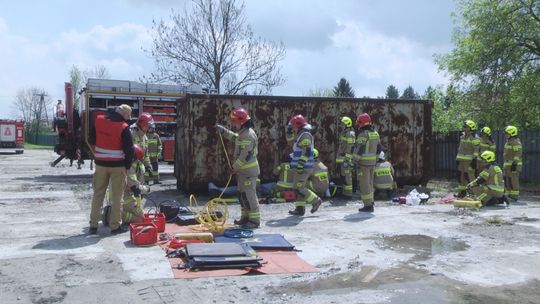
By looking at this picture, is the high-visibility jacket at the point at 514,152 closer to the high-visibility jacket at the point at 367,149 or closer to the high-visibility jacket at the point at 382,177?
the high-visibility jacket at the point at 382,177

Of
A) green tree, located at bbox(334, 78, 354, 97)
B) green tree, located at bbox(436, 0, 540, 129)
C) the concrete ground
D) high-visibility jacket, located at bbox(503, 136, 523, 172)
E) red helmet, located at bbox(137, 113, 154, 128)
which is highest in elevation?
green tree, located at bbox(334, 78, 354, 97)

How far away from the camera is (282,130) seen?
13.4 m

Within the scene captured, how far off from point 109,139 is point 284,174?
5.26 metres

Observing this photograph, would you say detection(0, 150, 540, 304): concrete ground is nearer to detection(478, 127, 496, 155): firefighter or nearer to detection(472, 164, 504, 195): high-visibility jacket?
detection(472, 164, 504, 195): high-visibility jacket

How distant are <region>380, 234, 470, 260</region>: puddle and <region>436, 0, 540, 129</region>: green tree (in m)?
14.3

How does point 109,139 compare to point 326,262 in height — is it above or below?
above

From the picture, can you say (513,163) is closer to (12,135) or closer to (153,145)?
(153,145)

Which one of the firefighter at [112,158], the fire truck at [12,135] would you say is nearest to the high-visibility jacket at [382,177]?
the firefighter at [112,158]

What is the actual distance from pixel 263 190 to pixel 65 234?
18.3 feet

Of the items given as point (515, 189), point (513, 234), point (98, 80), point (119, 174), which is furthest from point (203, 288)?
point (98, 80)

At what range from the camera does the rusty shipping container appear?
1280 cm

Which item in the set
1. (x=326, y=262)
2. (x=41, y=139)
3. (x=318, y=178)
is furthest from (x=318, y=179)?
(x=41, y=139)

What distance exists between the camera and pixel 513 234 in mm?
8562

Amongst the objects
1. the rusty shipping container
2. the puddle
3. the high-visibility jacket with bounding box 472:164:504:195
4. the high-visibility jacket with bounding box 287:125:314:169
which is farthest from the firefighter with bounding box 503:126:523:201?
the high-visibility jacket with bounding box 287:125:314:169
